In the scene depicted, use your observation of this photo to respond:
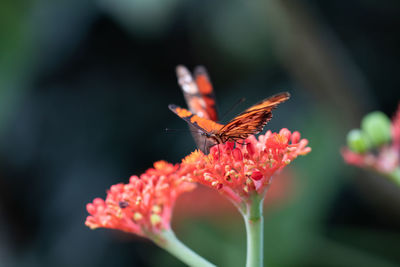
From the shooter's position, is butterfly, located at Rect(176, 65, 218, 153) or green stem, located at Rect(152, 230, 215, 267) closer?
green stem, located at Rect(152, 230, 215, 267)

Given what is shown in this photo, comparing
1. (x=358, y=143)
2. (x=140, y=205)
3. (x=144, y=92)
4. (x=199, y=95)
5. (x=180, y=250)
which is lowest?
(x=180, y=250)

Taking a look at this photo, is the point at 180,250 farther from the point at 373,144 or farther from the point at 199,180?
the point at 373,144

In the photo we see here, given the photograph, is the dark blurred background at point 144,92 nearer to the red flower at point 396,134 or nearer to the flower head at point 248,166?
the red flower at point 396,134

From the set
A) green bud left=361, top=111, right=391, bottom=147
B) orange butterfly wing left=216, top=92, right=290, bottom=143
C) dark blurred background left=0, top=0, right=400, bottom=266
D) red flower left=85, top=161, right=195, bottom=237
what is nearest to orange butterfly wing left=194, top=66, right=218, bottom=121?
orange butterfly wing left=216, top=92, right=290, bottom=143

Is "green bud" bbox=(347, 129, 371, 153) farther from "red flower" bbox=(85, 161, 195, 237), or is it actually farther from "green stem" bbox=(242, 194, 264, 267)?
"red flower" bbox=(85, 161, 195, 237)

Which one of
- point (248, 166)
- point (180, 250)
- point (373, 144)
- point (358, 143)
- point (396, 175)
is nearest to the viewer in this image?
point (248, 166)

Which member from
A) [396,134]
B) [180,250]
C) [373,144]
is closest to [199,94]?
[180,250]

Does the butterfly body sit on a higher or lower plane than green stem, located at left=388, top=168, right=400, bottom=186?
higher
